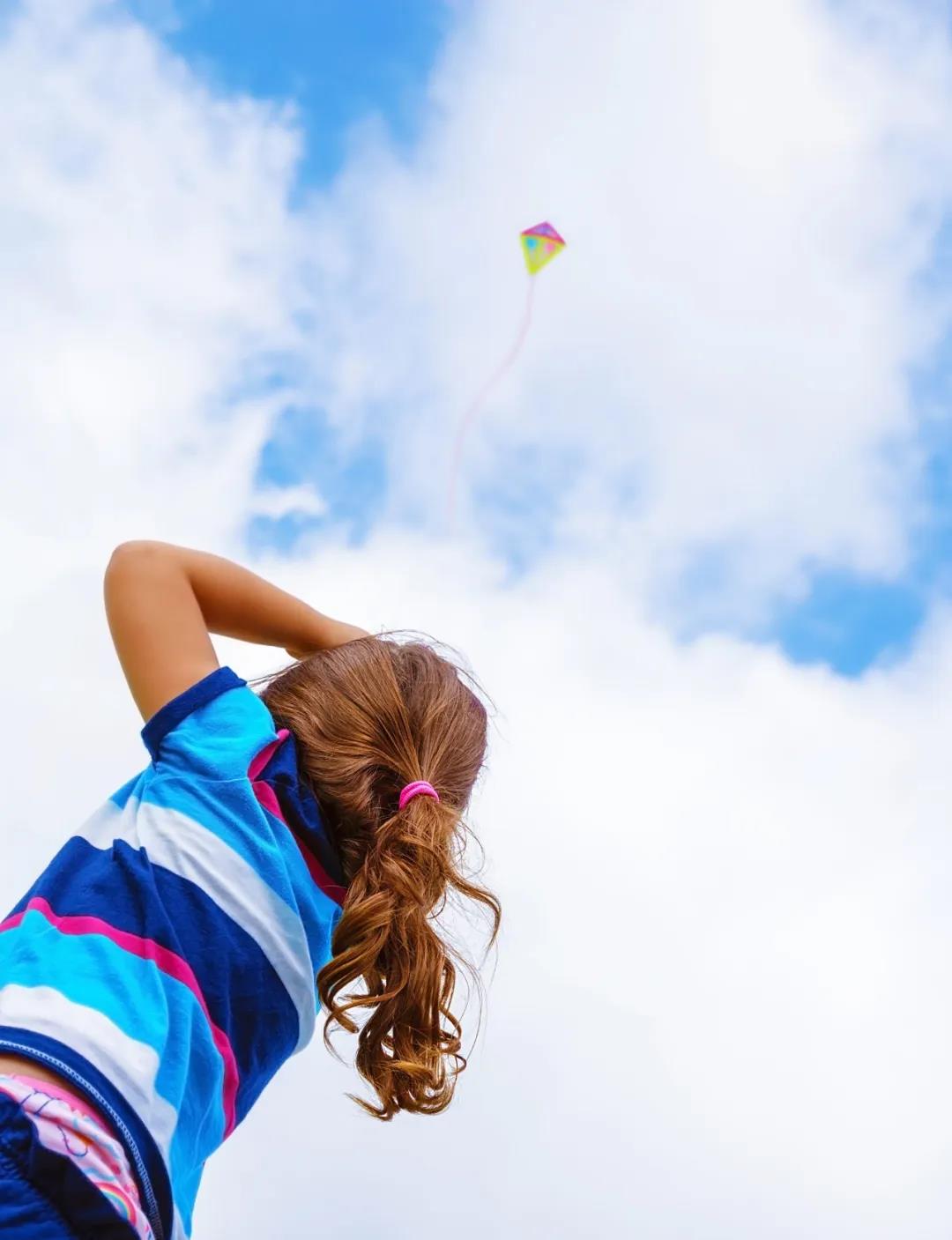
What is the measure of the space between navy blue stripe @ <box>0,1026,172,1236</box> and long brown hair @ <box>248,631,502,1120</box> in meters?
0.39

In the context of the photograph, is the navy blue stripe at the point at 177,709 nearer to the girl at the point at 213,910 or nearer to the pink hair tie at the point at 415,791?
the girl at the point at 213,910

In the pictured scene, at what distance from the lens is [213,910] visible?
1.90 metres

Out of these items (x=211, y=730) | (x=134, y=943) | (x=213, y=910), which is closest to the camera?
(x=134, y=943)

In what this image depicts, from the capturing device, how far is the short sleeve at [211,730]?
6.71ft

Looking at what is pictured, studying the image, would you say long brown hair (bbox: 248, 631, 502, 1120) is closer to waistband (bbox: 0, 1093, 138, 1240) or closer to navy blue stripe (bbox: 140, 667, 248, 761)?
navy blue stripe (bbox: 140, 667, 248, 761)

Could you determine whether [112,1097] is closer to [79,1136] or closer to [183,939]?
[79,1136]

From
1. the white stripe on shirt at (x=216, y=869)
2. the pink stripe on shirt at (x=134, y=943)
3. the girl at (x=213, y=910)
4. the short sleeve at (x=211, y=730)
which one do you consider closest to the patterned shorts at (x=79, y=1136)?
the girl at (x=213, y=910)

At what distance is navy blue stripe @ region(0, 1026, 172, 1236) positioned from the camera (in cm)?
162

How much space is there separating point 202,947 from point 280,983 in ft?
0.61

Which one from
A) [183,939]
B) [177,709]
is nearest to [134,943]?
[183,939]

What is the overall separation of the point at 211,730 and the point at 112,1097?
64cm

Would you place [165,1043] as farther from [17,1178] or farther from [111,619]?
[111,619]

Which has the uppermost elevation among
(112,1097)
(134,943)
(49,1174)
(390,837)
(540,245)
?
(540,245)

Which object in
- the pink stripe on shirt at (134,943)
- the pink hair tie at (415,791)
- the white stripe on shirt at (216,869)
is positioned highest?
the pink hair tie at (415,791)
